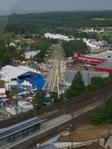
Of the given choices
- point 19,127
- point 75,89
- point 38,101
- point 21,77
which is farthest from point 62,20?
point 19,127

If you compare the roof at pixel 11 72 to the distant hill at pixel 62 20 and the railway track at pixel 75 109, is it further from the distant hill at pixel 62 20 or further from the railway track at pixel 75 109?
the distant hill at pixel 62 20

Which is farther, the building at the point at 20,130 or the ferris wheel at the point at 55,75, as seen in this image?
the ferris wheel at the point at 55,75

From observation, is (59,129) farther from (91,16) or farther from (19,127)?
(91,16)

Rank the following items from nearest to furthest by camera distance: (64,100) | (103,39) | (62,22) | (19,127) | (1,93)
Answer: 1. (19,127)
2. (64,100)
3. (1,93)
4. (103,39)
5. (62,22)

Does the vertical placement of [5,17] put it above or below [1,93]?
above

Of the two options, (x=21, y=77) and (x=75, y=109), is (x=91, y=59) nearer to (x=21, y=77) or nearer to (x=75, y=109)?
(x=21, y=77)

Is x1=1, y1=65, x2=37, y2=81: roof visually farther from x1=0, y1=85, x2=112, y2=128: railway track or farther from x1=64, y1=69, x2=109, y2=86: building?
x1=0, y1=85, x2=112, y2=128: railway track

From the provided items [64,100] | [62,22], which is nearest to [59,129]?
[64,100]

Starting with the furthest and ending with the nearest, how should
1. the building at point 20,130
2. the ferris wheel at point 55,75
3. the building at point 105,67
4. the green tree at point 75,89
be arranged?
1. the building at point 105,67
2. the ferris wheel at point 55,75
3. the green tree at point 75,89
4. the building at point 20,130

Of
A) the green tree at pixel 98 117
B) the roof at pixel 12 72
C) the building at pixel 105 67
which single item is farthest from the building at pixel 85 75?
the green tree at pixel 98 117
